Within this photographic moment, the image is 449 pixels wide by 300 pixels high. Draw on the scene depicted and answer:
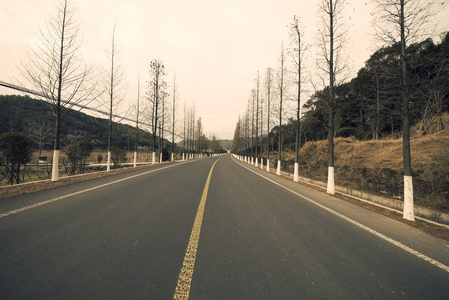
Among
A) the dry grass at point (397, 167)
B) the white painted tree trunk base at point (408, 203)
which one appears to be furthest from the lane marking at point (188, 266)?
the dry grass at point (397, 167)

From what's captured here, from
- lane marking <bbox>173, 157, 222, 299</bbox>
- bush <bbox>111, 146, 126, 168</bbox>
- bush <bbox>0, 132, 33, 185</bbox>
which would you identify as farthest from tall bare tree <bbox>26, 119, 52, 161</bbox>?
lane marking <bbox>173, 157, 222, 299</bbox>

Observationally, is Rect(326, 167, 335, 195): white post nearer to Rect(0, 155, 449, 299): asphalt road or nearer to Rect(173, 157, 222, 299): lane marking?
Rect(0, 155, 449, 299): asphalt road

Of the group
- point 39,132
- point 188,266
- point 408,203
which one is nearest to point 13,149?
point 188,266

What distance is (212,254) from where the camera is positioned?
2.65m

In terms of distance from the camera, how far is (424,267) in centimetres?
258

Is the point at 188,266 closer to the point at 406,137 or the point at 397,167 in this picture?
the point at 406,137

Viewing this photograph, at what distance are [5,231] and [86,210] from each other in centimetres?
130

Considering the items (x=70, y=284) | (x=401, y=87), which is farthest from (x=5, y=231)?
(x=401, y=87)

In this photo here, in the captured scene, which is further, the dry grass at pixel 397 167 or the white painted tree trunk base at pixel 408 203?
the dry grass at pixel 397 167

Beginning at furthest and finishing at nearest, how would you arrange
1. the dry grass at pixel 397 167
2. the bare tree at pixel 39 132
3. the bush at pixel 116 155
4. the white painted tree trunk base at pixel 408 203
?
the bare tree at pixel 39 132 → the bush at pixel 116 155 → the dry grass at pixel 397 167 → the white painted tree trunk base at pixel 408 203

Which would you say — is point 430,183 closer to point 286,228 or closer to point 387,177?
point 387,177

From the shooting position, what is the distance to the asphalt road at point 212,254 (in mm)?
1960

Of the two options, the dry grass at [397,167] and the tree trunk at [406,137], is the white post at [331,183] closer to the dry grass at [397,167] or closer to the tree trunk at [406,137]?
the dry grass at [397,167]

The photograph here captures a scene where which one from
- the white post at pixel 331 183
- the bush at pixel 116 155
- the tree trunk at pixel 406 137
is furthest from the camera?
the bush at pixel 116 155
